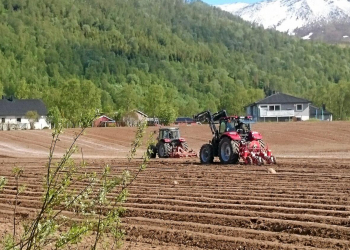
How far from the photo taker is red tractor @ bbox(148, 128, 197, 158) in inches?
1080

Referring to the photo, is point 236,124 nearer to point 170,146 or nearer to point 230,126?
point 230,126

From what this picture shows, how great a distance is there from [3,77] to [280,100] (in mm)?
75835

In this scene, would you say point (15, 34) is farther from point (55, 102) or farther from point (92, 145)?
point (92, 145)

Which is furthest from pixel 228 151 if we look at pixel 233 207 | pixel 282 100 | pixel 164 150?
pixel 282 100

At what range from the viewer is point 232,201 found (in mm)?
11766

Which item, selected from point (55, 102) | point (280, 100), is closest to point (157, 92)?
point (55, 102)

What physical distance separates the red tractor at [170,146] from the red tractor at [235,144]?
14.7ft

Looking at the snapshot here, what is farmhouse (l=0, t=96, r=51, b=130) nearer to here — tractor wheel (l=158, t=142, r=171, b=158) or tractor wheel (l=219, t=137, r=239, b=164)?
tractor wheel (l=158, t=142, r=171, b=158)

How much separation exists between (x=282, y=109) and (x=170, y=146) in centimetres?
5986

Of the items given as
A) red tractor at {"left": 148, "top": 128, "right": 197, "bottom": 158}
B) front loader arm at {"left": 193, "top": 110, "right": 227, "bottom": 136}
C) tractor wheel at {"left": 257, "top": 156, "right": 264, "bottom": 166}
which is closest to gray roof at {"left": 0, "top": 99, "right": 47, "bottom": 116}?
red tractor at {"left": 148, "top": 128, "right": 197, "bottom": 158}

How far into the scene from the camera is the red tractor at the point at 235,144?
21.0 meters

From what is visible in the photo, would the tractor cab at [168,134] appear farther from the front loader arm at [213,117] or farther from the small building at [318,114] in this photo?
the small building at [318,114]

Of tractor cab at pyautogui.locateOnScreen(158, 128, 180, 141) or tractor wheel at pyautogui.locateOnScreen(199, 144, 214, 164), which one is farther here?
tractor cab at pyautogui.locateOnScreen(158, 128, 180, 141)

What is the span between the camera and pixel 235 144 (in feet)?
69.7
